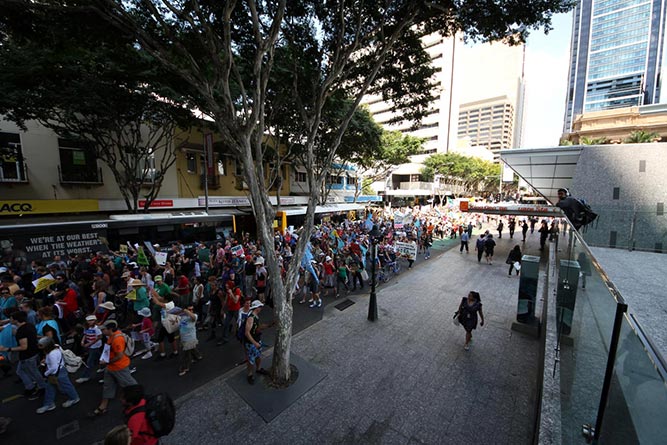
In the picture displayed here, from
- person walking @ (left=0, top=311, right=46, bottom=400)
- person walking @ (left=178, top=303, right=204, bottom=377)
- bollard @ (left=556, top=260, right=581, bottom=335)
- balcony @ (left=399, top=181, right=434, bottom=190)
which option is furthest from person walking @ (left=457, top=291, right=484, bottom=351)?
balcony @ (left=399, top=181, right=434, bottom=190)

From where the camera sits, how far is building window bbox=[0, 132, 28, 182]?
49.9 feet

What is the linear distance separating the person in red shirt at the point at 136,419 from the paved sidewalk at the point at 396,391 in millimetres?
1626

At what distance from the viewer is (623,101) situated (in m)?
94.9

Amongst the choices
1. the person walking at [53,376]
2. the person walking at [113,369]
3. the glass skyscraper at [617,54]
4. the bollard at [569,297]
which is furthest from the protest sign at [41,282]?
the glass skyscraper at [617,54]

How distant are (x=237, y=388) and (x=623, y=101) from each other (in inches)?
5572

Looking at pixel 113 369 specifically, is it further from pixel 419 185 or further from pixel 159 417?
pixel 419 185

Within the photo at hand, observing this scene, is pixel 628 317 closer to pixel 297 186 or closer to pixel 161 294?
pixel 161 294

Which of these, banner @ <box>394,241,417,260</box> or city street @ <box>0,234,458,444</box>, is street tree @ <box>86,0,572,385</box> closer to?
city street @ <box>0,234,458,444</box>

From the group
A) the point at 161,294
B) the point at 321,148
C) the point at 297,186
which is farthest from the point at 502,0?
the point at 297,186

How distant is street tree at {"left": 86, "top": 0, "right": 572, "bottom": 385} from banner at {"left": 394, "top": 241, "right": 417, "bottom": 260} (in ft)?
29.1

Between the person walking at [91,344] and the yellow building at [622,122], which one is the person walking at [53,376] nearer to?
the person walking at [91,344]

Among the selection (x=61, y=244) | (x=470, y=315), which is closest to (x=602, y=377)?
(x=470, y=315)

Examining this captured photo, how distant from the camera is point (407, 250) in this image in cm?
1512

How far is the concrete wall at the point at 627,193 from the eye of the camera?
12.7m
